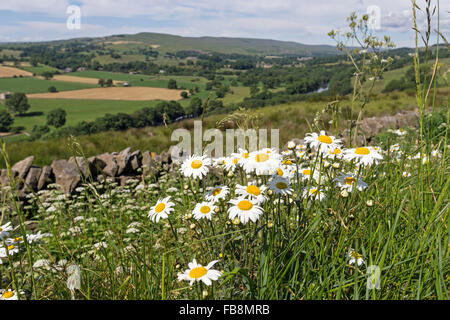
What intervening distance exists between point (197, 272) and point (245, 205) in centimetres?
44

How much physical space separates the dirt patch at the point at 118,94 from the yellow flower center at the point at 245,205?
4672 centimetres

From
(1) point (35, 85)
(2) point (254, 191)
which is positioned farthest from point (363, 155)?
(1) point (35, 85)

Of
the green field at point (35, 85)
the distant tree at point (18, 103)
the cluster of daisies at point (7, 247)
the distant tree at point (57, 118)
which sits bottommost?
the cluster of daisies at point (7, 247)

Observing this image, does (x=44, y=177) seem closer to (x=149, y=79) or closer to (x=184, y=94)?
(x=184, y=94)

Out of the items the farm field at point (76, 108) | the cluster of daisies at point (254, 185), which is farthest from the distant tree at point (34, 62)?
the cluster of daisies at point (254, 185)

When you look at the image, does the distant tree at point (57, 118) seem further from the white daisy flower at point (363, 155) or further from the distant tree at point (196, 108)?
the white daisy flower at point (363, 155)

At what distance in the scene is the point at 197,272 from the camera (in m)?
1.37

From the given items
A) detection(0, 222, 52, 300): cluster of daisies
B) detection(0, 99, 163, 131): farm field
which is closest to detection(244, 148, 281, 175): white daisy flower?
detection(0, 222, 52, 300): cluster of daisies

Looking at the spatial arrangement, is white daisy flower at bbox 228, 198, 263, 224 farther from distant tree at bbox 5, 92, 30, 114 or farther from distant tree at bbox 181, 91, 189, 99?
distant tree at bbox 5, 92, 30, 114

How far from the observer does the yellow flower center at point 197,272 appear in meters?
1.34

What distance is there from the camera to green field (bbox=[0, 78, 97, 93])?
227ft
